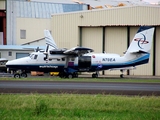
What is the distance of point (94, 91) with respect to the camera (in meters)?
21.3

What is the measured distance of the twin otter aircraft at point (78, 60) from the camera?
129 ft

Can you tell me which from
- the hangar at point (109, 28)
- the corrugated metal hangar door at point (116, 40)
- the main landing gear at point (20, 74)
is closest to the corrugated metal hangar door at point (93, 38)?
the hangar at point (109, 28)

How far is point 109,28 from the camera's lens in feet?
161

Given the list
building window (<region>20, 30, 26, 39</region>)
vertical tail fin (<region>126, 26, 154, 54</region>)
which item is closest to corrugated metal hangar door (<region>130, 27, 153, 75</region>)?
vertical tail fin (<region>126, 26, 154, 54</region>)

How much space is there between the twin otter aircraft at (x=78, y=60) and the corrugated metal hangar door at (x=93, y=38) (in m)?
8.13

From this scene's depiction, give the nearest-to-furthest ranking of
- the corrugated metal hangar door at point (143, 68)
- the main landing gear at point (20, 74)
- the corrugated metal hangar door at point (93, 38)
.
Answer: the main landing gear at point (20, 74) → the corrugated metal hangar door at point (143, 68) → the corrugated metal hangar door at point (93, 38)

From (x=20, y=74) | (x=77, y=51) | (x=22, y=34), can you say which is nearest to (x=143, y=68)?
(x=77, y=51)

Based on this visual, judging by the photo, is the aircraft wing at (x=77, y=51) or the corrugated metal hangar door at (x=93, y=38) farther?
the corrugated metal hangar door at (x=93, y=38)

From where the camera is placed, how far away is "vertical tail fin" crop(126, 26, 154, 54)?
41.2 m

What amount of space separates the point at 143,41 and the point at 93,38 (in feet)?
31.7

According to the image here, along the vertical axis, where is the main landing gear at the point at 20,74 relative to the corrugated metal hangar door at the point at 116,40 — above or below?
below

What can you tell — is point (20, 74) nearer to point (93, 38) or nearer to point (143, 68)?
point (93, 38)

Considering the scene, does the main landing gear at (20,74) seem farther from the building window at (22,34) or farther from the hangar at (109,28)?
the building window at (22,34)

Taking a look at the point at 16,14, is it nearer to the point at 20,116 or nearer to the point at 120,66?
the point at 120,66
